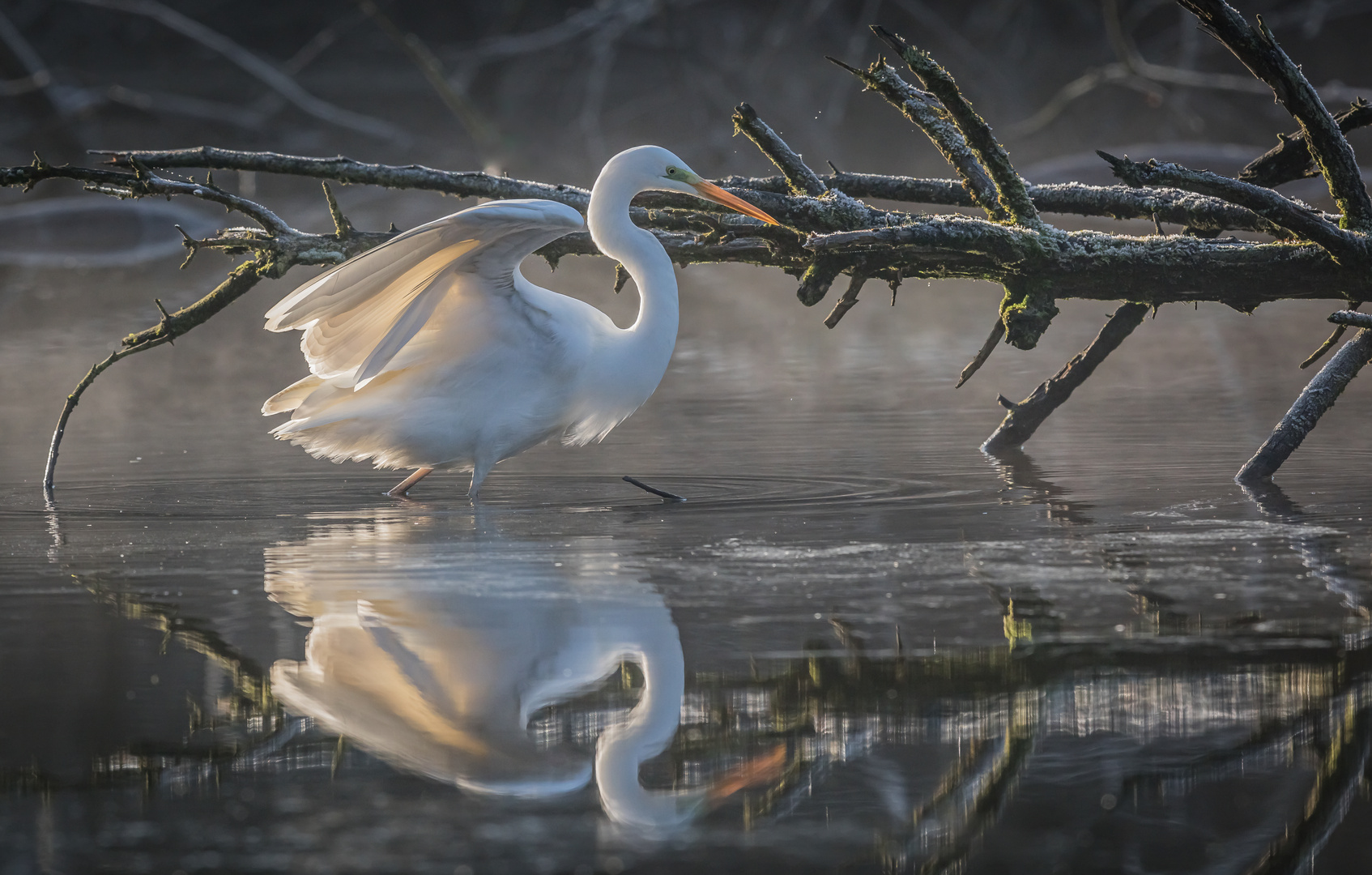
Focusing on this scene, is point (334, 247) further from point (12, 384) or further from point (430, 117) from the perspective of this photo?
point (430, 117)

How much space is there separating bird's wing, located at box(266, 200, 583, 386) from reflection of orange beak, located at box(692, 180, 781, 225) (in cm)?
70

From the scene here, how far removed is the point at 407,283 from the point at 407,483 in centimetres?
86

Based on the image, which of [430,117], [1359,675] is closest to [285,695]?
[1359,675]

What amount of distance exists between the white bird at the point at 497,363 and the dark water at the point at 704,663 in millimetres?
230

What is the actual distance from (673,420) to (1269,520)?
3378 mm

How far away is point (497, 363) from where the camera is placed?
18.7 ft

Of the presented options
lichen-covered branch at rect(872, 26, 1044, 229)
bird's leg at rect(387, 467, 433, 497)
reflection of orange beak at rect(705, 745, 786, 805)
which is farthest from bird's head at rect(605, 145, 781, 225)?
reflection of orange beak at rect(705, 745, 786, 805)

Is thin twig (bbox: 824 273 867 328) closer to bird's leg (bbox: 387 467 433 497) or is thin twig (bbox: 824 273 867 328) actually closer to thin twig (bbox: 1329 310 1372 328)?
thin twig (bbox: 1329 310 1372 328)

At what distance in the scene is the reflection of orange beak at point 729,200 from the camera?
5488mm

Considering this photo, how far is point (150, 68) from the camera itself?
66.1ft

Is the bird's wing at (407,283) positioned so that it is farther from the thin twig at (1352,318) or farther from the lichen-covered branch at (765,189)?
the thin twig at (1352,318)

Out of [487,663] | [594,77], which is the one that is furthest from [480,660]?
[594,77]

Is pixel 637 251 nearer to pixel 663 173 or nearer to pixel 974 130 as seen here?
pixel 663 173

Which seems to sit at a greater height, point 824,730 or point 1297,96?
point 1297,96
